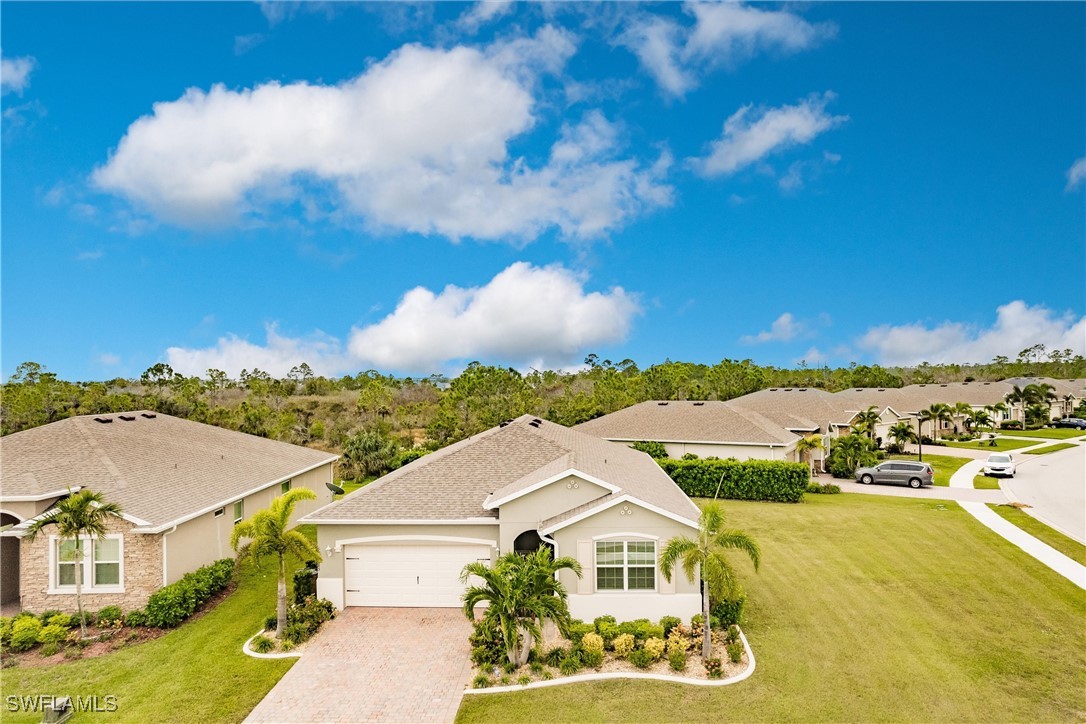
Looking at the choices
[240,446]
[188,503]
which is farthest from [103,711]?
[240,446]

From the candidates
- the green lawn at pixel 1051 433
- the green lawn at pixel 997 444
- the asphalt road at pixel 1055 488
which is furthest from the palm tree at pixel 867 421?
the green lawn at pixel 1051 433

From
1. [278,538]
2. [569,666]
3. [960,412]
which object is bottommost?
[569,666]

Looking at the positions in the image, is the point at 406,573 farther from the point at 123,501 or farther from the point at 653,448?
the point at 653,448

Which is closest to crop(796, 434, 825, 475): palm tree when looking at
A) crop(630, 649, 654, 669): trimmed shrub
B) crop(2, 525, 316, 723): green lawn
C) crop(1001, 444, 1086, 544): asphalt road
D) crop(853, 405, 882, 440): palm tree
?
crop(853, 405, 882, 440): palm tree

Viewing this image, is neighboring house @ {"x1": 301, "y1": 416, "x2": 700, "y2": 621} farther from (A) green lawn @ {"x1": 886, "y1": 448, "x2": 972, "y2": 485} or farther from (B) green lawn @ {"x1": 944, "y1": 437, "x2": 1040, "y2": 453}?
(B) green lawn @ {"x1": 944, "y1": 437, "x2": 1040, "y2": 453}

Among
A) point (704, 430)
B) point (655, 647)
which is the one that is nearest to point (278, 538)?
point (655, 647)

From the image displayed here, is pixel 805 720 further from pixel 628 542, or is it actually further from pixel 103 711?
pixel 103 711
